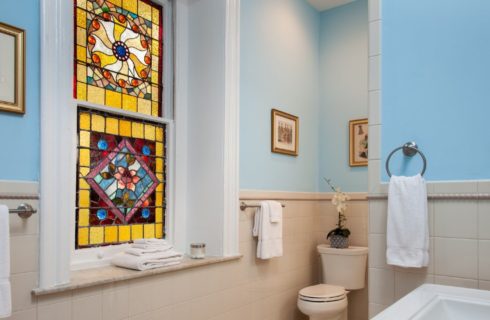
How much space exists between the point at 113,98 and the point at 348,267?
2.09m

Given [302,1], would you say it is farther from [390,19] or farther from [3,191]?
[3,191]

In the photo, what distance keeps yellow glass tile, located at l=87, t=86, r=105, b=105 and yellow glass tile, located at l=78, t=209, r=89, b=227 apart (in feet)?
1.80

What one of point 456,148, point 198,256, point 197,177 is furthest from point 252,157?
point 456,148

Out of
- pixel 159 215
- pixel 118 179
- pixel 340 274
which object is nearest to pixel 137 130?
pixel 118 179

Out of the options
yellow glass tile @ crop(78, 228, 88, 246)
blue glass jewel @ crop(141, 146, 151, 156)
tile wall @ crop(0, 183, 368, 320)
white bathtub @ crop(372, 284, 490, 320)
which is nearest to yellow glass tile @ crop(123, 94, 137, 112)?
blue glass jewel @ crop(141, 146, 151, 156)

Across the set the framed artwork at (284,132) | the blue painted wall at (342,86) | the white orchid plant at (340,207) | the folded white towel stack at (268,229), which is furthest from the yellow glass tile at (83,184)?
the blue painted wall at (342,86)

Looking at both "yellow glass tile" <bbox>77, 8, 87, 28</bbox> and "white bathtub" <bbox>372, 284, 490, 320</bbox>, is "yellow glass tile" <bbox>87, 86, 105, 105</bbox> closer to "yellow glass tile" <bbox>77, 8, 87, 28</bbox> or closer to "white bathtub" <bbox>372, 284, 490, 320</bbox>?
"yellow glass tile" <bbox>77, 8, 87, 28</bbox>

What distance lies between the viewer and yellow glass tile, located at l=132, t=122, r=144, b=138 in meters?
2.16

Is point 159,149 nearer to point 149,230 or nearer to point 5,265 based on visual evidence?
point 149,230

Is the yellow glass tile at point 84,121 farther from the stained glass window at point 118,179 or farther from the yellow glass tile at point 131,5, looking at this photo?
the yellow glass tile at point 131,5

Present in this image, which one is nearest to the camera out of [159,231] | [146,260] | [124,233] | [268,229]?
[146,260]

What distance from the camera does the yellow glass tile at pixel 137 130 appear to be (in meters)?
2.16

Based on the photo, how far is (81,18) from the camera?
6.38ft

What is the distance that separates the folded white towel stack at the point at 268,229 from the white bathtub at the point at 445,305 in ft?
4.08
